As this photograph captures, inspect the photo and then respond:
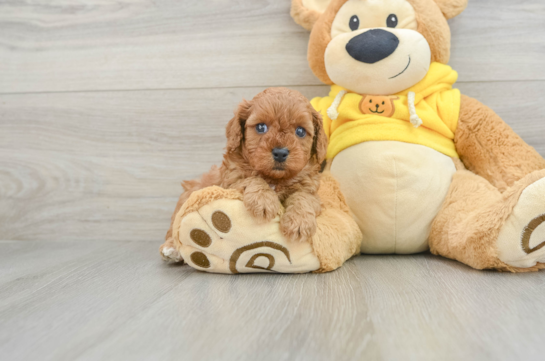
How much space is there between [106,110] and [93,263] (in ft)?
1.81

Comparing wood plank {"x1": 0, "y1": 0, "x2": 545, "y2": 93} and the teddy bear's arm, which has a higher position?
wood plank {"x1": 0, "y1": 0, "x2": 545, "y2": 93}

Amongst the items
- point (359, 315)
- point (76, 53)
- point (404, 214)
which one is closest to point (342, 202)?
point (404, 214)

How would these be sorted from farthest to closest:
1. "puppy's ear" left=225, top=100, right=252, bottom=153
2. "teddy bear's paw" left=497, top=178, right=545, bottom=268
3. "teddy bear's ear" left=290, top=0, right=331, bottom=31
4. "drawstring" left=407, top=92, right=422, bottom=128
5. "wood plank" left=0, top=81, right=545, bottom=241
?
"wood plank" left=0, top=81, right=545, bottom=241 → "teddy bear's ear" left=290, top=0, right=331, bottom=31 → "drawstring" left=407, top=92, right=422, bottom=128 → "puppy's ear" left=225, top=100, right=252, bottom=153 → "teddy bear's paw" left=497, top=178, right=545, bottom=268

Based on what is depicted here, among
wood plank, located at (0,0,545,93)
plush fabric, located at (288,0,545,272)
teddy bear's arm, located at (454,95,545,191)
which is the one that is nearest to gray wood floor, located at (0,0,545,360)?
wood plank, located at (0,0,545,93)

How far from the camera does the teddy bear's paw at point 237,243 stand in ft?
2.72

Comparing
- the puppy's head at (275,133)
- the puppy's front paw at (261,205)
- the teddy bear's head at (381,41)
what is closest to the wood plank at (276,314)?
the puppy's front paw at (261,205)

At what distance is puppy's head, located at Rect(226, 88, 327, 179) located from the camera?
2.74ft

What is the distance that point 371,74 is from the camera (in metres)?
1.01

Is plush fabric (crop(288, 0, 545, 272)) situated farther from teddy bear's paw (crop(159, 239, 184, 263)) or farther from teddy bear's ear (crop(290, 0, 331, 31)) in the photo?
teddy bear's paw (crop(159, 239, 184, 263))

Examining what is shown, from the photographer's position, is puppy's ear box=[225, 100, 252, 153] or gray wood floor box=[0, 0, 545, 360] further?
puppy's ear box=[225, 100, 252, 153]

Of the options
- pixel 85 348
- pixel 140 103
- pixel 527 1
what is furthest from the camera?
pixel 140 103

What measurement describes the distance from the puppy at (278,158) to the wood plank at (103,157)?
16.3 inches

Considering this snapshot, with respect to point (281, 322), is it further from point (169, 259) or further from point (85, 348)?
point (169, 259)

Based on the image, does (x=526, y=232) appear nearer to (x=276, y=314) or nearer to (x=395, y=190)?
(x=395, y=190)
